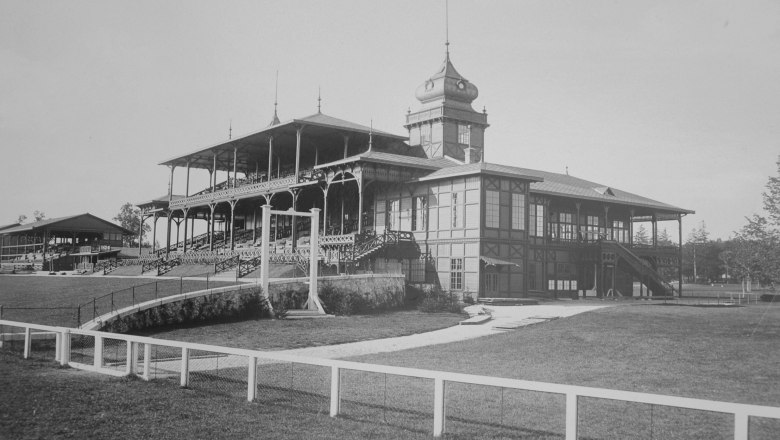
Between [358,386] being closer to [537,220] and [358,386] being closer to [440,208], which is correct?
[440,208]

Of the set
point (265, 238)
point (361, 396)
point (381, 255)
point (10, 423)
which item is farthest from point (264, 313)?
point (10, 423)

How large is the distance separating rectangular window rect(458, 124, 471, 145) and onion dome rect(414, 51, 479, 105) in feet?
7.04

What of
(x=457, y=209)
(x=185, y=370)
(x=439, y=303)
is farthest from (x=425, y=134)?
(x=185, y=370)

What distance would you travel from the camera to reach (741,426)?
270 inches

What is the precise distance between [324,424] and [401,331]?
1515 cm

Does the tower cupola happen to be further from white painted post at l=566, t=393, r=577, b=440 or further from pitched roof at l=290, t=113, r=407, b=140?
white painted post at l=566, t=393, r=577, b=440

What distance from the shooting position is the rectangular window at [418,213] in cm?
4112

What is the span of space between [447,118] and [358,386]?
39390 millimetres

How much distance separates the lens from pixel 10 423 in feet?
30.9

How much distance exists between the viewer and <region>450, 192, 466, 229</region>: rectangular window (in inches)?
1516

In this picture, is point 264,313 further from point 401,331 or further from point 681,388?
point 681,388

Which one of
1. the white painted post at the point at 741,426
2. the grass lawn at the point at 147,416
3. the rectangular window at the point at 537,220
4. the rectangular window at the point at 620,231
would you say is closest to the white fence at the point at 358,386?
the white painted post at the point at 741,426

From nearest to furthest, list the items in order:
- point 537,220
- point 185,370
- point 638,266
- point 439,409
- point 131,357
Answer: point 439,409, point 185,370, point 131,357, point 537,220, point 638,266

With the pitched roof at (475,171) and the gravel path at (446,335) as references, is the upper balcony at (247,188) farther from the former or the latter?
the gravel path at (446,335)
